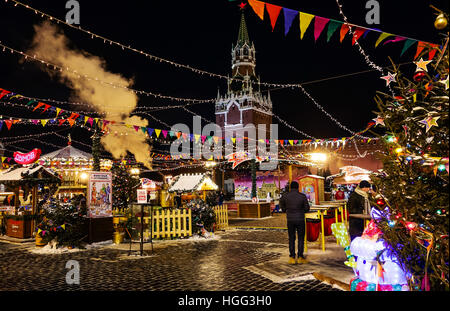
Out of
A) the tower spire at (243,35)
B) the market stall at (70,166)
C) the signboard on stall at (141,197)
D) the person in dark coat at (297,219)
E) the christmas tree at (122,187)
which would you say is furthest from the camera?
the tower spire at (243,35)

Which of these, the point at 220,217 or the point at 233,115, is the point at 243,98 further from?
the point at 220,217

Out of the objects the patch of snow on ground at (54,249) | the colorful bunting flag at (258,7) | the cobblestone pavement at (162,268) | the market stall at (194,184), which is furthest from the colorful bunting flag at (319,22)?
the market stall at (194,184)

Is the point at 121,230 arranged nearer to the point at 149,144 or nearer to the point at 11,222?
the point at 11,222

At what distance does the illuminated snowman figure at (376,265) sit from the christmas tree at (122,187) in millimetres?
13594

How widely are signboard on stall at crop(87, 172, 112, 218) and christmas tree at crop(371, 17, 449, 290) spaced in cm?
884

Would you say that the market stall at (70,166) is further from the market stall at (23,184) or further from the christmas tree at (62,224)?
the christmas tree at (62,224)

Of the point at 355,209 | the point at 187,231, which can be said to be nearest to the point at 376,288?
the point at 355,209

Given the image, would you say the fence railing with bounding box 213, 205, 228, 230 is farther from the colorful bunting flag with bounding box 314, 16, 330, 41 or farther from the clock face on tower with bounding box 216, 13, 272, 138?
the clock face on tower with bounding box 216, 13, 272, 138

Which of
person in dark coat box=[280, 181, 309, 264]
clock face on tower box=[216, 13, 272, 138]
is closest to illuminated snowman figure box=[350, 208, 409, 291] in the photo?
person in dark coat box=[280, 181, 309, 264]

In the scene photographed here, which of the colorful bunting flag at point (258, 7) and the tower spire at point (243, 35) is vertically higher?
the tower spire at point (243, 35)

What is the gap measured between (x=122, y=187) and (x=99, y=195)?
18.9 feet

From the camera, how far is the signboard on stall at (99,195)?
10.1 meters

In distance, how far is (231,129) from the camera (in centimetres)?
7325

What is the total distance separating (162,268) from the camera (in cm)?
672
